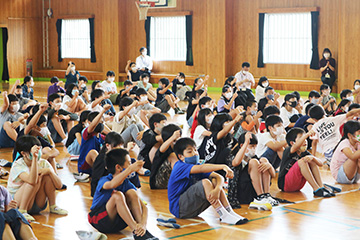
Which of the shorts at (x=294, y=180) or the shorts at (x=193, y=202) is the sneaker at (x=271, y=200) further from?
the shorts at (x=193, y=202)

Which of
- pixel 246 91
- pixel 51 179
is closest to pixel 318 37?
pixel 246 91

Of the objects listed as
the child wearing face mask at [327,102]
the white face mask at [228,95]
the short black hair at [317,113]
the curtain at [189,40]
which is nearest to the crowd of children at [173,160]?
the short black hair at [317,113]

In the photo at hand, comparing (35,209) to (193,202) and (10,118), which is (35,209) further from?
(10,118)

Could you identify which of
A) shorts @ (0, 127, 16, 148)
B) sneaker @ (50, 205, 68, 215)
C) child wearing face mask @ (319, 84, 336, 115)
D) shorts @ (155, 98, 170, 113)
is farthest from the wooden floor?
shorts @ (155, 98, 170, 113)

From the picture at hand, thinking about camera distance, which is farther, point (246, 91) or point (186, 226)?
point (246, 91)

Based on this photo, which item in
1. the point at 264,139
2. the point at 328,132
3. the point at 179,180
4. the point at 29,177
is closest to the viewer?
the point at 29,177

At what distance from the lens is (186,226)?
5910 millimetres

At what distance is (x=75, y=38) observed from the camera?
89.4 feet

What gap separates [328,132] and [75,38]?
20.3 meters

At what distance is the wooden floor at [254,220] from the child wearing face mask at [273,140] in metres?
0.54

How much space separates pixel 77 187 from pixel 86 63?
19586mm

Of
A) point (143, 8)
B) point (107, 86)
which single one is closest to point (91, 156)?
point (107, 86)

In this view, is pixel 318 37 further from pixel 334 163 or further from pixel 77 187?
pixel 77 187

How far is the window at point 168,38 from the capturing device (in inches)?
932
